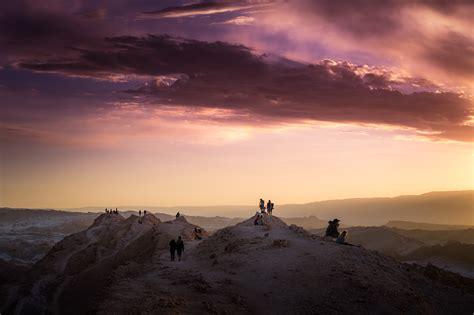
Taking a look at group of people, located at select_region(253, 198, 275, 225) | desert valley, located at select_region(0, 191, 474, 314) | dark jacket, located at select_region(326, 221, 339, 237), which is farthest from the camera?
group of people, located at select_region(253, 198, 275, 225)

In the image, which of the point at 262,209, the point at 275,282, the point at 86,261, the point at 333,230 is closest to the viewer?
the point at 275,282

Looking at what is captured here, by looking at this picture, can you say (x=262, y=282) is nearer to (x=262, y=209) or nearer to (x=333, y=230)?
(x=333, y=230)

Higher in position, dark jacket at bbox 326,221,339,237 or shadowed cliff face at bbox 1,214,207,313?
dark jacket at bbox 326,221,339,237

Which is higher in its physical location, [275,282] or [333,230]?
[333,230]

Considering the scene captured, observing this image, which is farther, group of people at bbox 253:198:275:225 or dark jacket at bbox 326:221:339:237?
group of people at bbox 253:198:275:225

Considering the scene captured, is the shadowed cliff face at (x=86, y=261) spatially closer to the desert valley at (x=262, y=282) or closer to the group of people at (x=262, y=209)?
the desert valley at (x=262, y=282)

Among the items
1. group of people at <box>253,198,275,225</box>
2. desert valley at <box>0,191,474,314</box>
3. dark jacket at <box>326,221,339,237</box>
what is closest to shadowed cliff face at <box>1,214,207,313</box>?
desert valley at <box>0,191,474,314</box>

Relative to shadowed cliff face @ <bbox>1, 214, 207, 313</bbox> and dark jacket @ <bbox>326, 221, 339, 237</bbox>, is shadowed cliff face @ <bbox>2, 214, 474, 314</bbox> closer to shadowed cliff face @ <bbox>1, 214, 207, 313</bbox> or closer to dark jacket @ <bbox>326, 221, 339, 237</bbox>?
dark jacket @ <bbox>326, 221, 339, 237</bbox>

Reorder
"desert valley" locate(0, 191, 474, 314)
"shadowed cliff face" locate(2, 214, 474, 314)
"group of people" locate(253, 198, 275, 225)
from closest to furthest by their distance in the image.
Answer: "shadowed cliff face" locate(2, 214, 474, 314)
"desert valley" locate(0, 191, 474, 314)
"group of people" locate(253, 198, 275, 225)

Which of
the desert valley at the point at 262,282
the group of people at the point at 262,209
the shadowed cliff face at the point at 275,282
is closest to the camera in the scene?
the shadowed cliff face at the point at 275,282

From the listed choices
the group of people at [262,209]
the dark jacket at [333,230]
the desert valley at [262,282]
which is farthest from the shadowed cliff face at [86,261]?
the dark jacket at [333,230]

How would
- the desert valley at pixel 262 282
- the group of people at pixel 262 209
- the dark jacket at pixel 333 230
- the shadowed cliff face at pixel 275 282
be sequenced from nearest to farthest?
the shadowed cliff face at pixel 275 282 → the desert valley at pixel 262 282 → the dark jacket at pixel 333 230 → the group of people at pixel 262 209

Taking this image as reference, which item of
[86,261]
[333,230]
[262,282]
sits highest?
[333,230]

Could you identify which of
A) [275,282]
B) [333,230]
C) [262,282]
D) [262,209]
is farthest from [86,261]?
[275,282]
